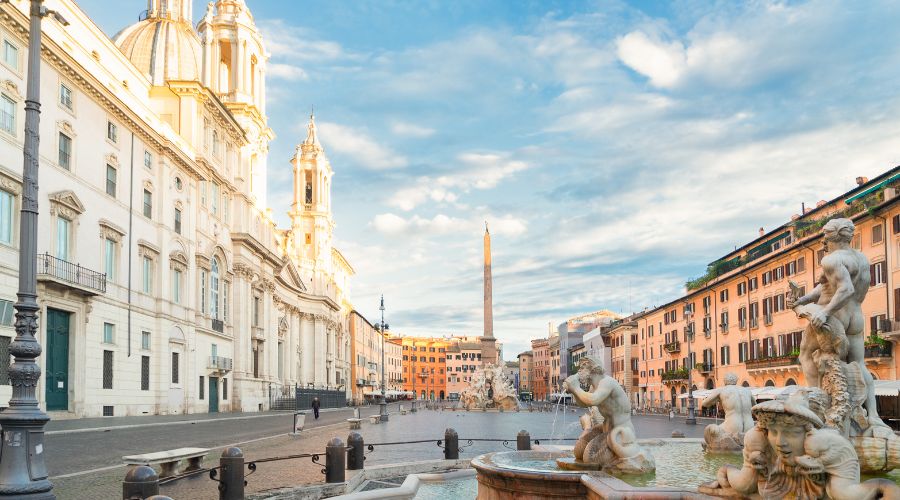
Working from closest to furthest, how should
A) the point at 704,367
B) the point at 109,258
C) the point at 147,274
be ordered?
1. the point at 109,258
2. the point at 147,274
3. the point at 704,367

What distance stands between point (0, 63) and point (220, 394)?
26.1m

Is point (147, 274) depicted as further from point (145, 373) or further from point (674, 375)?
point (674, 375)

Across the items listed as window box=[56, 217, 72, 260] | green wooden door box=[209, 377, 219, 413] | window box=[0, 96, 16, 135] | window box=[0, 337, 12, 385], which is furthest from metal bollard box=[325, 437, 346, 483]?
green wooden door box=[209, 377, 219, 413]

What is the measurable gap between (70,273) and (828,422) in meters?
28.1

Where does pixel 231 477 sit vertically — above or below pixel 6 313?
below

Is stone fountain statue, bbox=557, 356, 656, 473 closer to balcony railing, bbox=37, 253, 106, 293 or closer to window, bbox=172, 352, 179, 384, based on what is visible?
balcony railing, bbox=37, 253, 106, 293

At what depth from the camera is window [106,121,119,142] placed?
3355 centimetres

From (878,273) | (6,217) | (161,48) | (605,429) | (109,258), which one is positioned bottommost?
(605,429)

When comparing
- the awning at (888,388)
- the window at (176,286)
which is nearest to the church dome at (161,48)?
the window at (176,286)

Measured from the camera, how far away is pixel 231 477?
10664mm

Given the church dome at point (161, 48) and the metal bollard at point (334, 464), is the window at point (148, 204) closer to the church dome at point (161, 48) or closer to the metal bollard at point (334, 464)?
the church dome at point (161, 48)

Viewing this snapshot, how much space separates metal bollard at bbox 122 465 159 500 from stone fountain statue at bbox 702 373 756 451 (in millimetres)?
7204

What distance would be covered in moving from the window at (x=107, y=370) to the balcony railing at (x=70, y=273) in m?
2.95

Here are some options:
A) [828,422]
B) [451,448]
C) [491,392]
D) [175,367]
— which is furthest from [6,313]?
[491,392]
